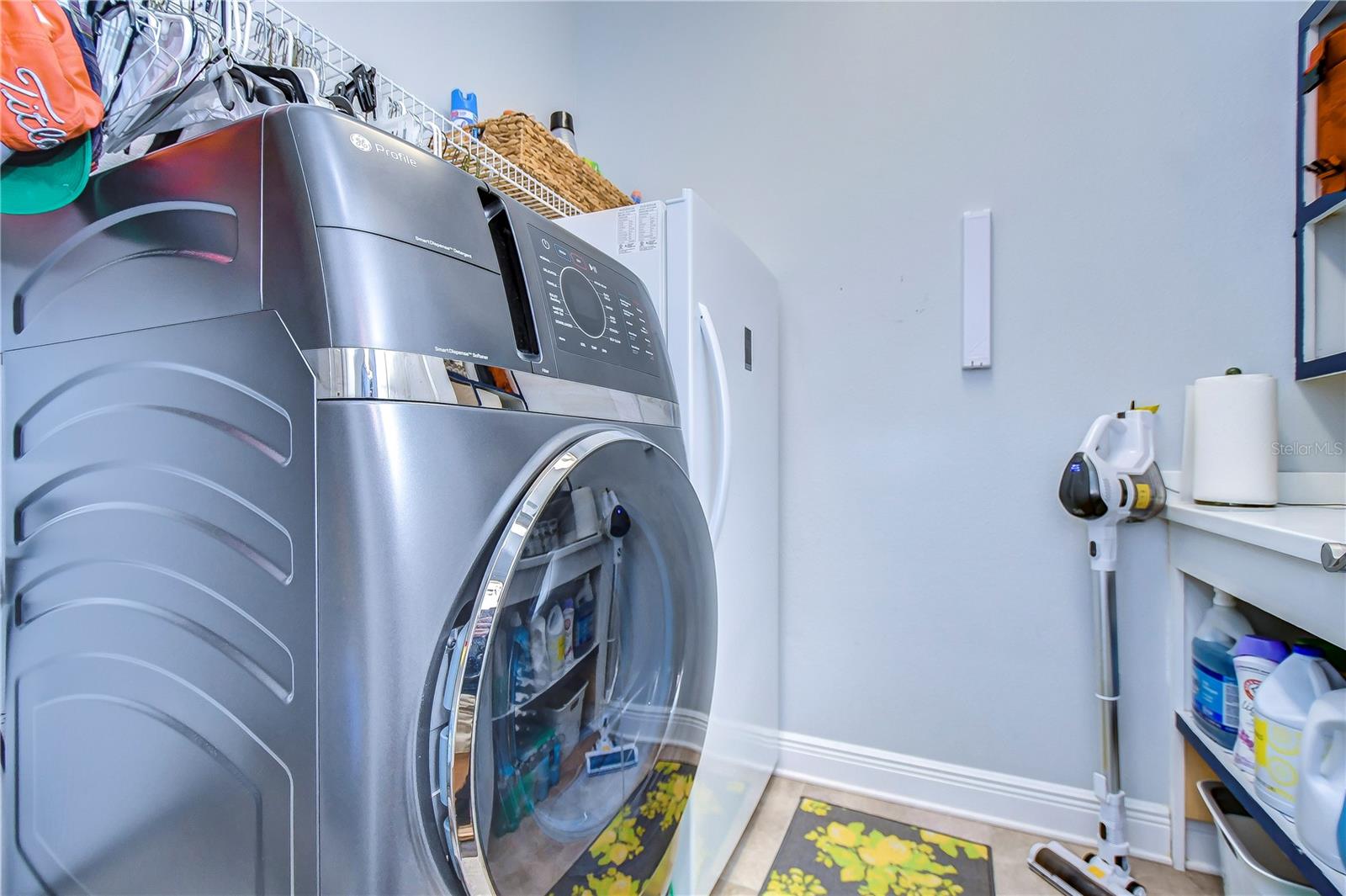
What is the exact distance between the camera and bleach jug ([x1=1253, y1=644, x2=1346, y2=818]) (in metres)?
0.96

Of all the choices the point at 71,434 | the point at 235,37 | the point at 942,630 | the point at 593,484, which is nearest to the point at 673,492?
the point at 593,484

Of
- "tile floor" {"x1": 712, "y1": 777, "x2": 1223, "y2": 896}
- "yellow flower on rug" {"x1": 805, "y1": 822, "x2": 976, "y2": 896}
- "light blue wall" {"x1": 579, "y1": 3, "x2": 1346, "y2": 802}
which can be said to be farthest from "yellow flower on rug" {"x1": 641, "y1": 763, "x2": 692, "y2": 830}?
"light blue wall" {"x1": 579, "y1": 3, "x2": 1346, "y2": 802}

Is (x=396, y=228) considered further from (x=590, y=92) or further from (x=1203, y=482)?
(x=590, y=92)

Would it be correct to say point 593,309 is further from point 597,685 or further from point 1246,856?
point 1246,856

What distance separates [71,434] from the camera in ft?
2.22

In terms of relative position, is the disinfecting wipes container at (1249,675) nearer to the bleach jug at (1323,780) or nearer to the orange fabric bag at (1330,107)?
the bleach jug at (1323,780)

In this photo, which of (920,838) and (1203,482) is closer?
(1203,482)

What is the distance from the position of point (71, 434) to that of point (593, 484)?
0.61 metres

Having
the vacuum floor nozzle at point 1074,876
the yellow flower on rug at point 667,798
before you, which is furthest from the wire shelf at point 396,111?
the vacuum floor nozzle at point 1074,876

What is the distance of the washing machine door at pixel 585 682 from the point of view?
57 centimetres

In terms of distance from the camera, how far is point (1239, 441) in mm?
1229

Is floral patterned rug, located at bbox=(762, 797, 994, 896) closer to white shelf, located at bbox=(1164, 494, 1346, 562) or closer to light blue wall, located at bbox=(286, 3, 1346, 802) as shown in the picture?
light blue wall, located at bbox=(286, 3, 1346, 802)

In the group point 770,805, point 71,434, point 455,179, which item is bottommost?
point 770,805

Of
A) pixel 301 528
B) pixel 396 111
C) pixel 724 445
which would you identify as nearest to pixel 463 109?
pixel 396 111
